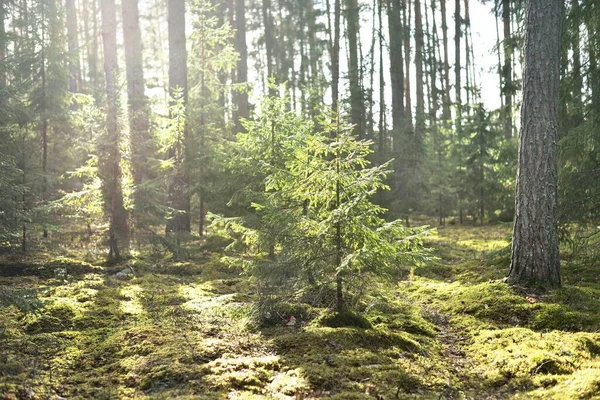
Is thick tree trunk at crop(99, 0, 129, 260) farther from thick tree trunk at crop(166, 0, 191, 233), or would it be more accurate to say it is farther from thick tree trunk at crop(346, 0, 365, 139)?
thick tree trunk at crop(346, 0, 365, 139)

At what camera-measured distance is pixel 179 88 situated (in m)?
13.0

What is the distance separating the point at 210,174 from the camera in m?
12.9

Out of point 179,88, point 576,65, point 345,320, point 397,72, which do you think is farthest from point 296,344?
point 397,72

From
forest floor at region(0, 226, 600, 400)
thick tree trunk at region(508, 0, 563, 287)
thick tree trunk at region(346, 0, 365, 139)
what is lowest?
forest floor at region(0, 226, 600, 400)

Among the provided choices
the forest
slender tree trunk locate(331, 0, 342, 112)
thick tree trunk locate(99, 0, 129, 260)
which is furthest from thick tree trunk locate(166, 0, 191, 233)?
slender tree trunk locate(331, 0, 342, 112)

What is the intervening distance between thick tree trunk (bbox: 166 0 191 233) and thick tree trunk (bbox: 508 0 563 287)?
8.99 meters

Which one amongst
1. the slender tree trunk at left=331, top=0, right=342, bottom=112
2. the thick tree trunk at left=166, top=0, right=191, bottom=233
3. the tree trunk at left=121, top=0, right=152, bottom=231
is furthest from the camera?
the slender tree trunk at left=331, top=0, right=342, bottom=112

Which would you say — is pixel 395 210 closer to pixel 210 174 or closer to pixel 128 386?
pixel 210 174

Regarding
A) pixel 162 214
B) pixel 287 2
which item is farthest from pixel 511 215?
pixel 287 2

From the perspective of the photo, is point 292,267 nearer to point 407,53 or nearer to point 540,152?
point 540,152

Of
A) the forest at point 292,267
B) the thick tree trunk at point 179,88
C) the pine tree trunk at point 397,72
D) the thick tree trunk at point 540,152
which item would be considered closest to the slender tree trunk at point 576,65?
the forest at point 292,267

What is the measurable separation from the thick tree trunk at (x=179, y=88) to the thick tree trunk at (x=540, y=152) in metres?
8.99

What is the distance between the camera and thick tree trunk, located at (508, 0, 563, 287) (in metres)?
7.02

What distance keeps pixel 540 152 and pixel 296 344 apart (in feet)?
16.4
